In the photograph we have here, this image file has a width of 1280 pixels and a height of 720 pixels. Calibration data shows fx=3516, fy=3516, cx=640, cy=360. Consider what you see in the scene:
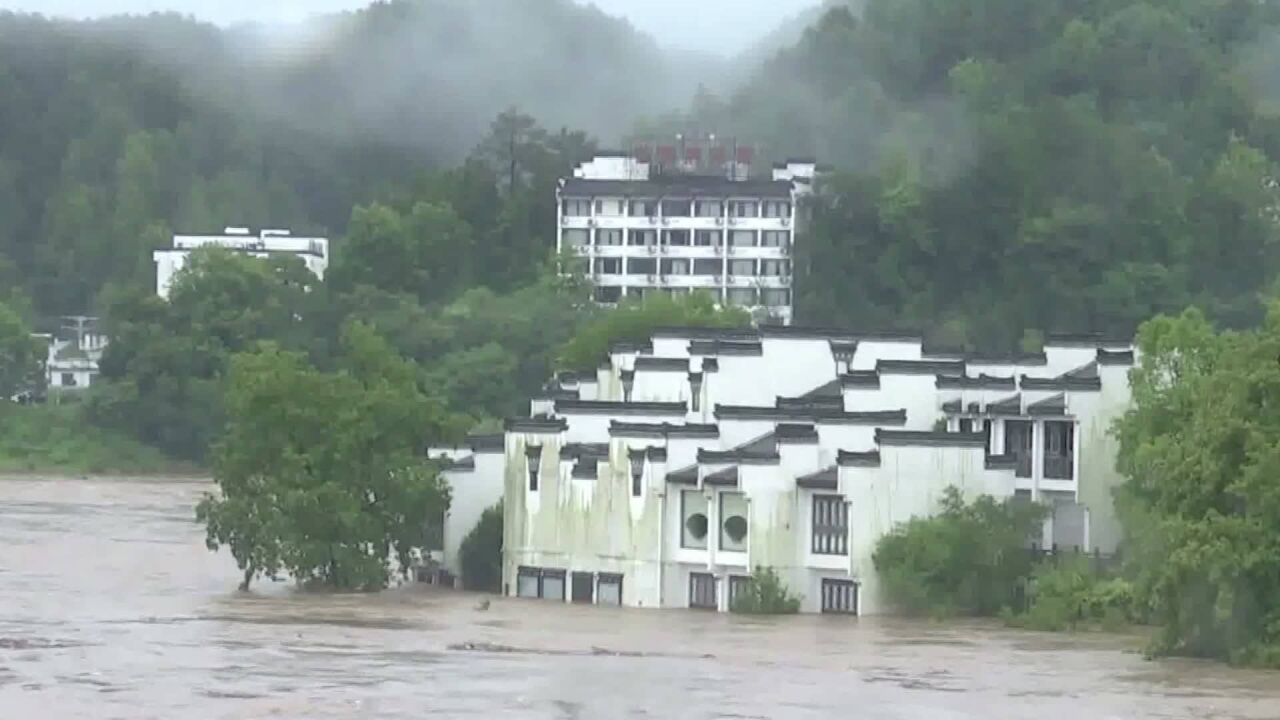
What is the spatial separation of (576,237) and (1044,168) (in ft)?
44.4

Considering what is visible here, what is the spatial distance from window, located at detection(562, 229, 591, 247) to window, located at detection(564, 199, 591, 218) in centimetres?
44

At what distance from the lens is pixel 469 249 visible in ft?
340

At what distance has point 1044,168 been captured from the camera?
325 ft

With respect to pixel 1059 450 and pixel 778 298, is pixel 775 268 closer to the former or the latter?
pixel 778 298

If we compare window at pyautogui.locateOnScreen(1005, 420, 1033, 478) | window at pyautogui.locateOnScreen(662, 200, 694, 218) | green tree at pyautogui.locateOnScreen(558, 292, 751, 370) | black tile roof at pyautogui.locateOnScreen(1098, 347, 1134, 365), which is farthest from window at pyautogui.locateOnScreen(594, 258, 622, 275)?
A: window at pyautogui.locateOnScreen(1005, 420, 1033, 478)

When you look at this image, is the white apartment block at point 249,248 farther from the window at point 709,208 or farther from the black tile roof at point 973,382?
the black tile roof at point 973,382

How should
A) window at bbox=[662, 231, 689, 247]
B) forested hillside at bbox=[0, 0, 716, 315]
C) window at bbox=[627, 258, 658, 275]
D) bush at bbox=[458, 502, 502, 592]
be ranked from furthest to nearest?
forested hillside at bbox=[0, 0, 716, 315]
window at bbox=[627, 258, 658, 275]
window at bbox=[662, 231, 689, 247]
bush at bbox=[458, 502, 502, 592]

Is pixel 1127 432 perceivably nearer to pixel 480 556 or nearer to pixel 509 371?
pixel 480 556

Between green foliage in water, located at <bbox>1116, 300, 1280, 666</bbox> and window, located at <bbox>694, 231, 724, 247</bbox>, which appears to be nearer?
green foliage in water, located at <bbox>1116, 300, 1280, 666</bbox>

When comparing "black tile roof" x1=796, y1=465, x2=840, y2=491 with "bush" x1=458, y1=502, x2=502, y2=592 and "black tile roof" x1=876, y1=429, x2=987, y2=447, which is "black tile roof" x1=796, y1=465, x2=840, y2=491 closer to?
"black tile roof" x1=876, y1=429, x2=987, y2=447

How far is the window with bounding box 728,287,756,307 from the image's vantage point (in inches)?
3846

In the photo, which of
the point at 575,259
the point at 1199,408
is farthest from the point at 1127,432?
the point at 575,259

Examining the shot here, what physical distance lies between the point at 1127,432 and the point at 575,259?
51.8 m

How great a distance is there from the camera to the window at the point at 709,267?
9856 centimetres
